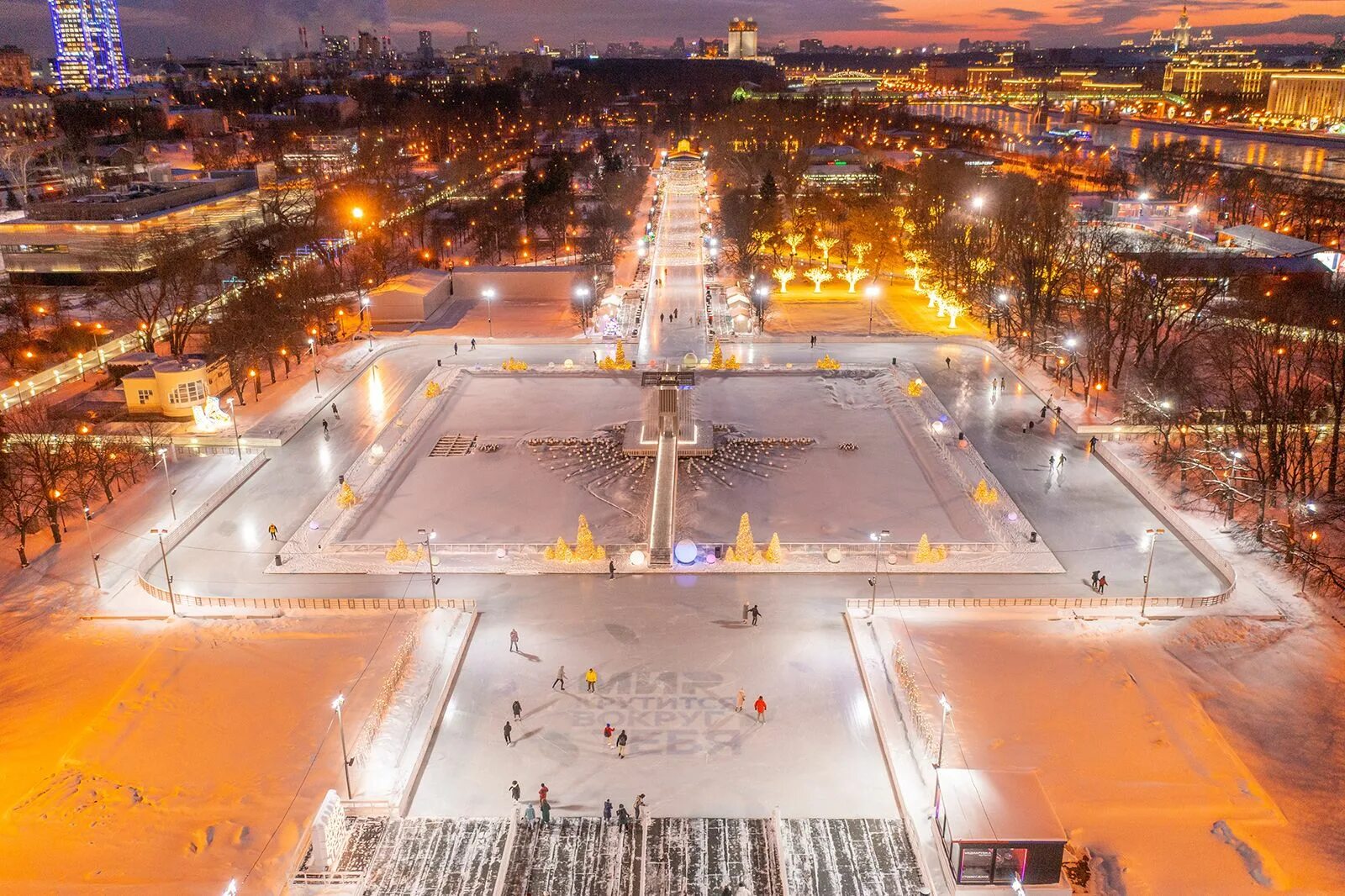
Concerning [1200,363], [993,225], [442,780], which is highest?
[993,225]

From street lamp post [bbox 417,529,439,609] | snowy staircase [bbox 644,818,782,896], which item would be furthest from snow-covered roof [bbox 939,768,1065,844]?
street lamp post [bbox 417,529,439,609]

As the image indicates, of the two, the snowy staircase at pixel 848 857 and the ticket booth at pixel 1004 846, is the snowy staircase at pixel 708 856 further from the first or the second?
the ticket booth at pixel 1004 846

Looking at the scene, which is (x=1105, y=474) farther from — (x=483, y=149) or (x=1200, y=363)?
(x=483, y=149)

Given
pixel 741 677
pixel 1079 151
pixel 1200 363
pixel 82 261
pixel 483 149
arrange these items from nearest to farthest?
pixel 741 677
pixel 1200 363
pixel 82 261
pixel 1079 151
pixel 483 149

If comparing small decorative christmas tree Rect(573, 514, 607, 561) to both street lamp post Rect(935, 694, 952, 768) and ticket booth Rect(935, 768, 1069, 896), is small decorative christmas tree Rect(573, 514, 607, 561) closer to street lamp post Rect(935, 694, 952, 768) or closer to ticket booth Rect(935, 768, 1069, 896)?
street lamp post Rect(935, 694, 952, 768)

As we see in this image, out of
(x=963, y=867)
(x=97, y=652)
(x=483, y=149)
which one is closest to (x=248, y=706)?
(x=97, y=652)

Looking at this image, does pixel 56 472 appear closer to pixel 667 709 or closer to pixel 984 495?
pixel 667 709
